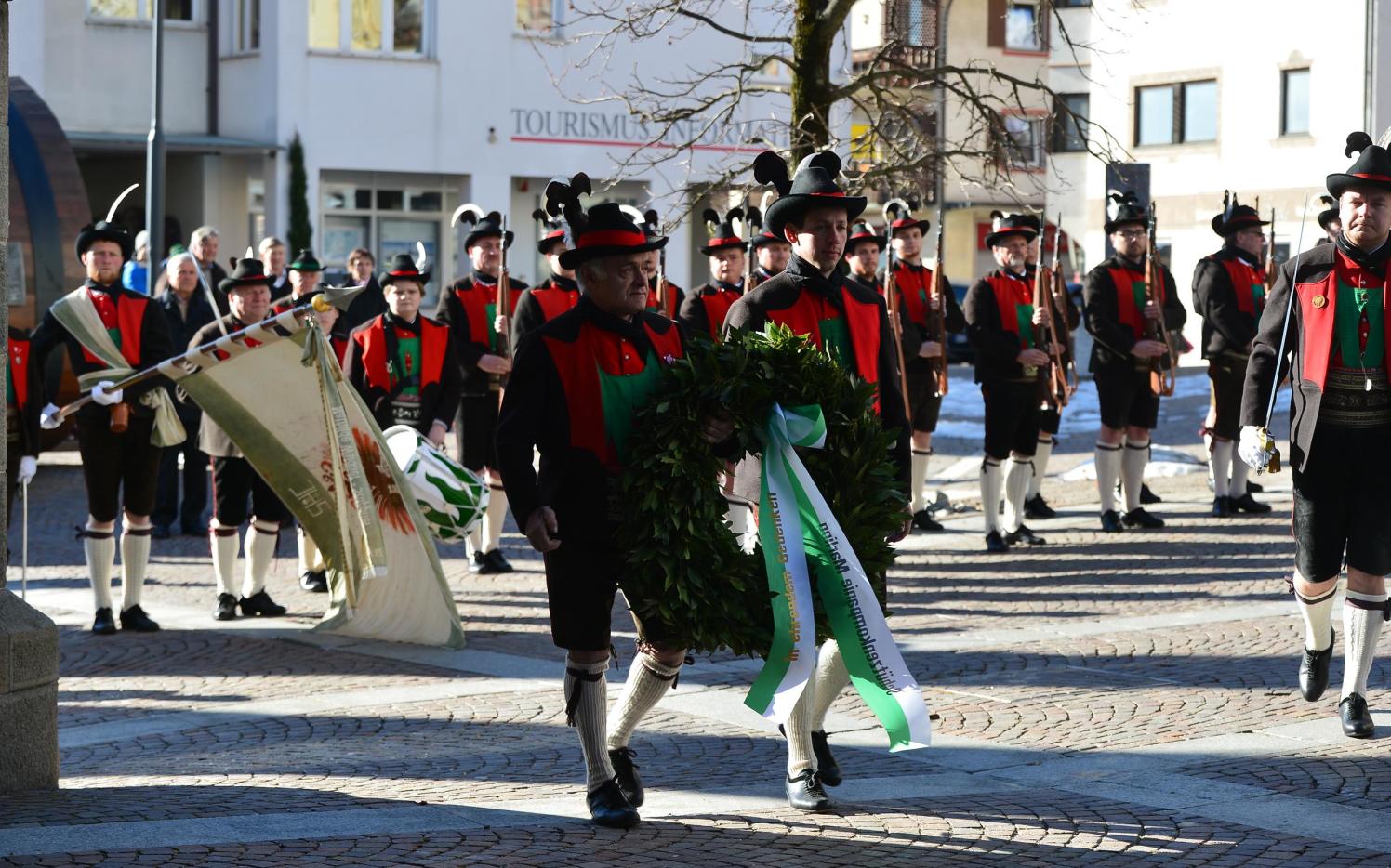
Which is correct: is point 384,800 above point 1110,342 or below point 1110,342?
below

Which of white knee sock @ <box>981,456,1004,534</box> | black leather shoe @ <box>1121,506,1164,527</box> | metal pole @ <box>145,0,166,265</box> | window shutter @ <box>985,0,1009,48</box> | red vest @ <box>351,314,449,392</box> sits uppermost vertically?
window shutter @ <box>985,0,1009,48</box>

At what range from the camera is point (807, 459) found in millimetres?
6680

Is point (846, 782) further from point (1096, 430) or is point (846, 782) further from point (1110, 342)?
point (1096, 430)

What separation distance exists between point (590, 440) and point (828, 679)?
1.24 metres

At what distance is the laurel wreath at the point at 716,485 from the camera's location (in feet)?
20.4

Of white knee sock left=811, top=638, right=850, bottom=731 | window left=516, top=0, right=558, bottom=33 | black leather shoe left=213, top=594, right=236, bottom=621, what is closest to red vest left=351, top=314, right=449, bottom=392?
black leather shoe left=213, top=594, right=236, bottom=621

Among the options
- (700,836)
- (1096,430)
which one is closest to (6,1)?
(700,836)

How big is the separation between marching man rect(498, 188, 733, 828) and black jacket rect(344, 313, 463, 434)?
20.1ft

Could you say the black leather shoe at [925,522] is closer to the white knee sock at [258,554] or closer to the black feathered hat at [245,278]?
the white knee sock at [258,554]

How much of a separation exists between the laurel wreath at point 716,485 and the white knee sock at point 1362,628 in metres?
2.30

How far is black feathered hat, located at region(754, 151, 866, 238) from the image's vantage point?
23.0ft

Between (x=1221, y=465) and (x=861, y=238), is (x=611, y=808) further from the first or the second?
(x=1221, y=465)

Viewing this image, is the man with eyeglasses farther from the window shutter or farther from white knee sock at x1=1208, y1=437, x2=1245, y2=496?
the window shutter

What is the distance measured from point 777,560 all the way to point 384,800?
5.03 ft
